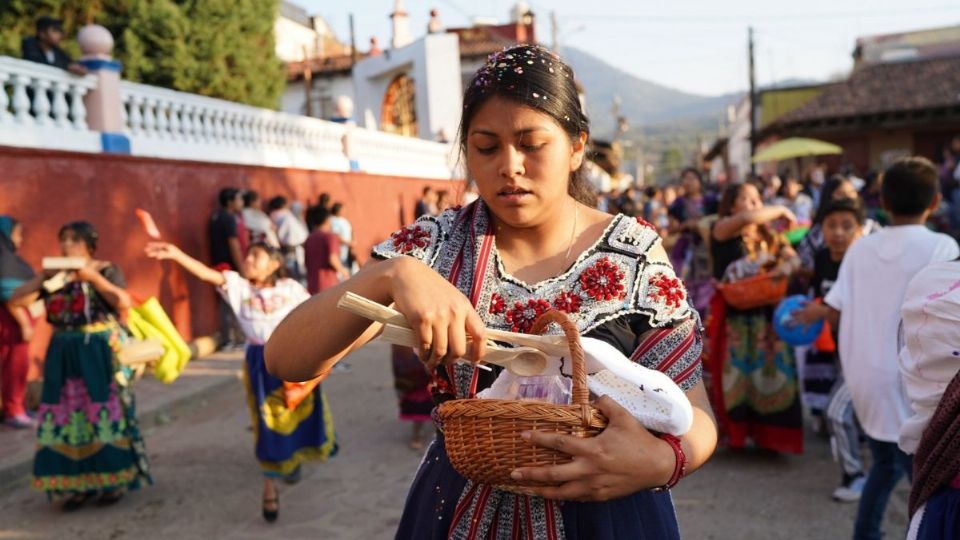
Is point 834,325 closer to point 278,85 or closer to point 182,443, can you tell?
point 182,443

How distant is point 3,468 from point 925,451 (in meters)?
5.50

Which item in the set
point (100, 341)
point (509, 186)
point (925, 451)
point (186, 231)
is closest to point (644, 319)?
point (509, 186)

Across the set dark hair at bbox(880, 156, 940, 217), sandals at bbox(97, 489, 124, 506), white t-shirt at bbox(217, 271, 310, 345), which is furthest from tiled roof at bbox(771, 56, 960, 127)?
sandals at bbox(97, 489, 124, 506)

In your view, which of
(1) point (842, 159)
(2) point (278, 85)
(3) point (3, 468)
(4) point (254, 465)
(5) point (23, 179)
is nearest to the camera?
(3) point (3, 468)

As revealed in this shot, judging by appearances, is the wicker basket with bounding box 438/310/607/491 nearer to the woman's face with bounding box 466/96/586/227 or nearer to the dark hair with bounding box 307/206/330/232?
the woman's face with bounding box 466/96/586/227

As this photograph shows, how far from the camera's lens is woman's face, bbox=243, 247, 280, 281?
5.30m

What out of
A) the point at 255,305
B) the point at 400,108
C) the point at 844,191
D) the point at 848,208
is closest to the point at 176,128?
the point at 255,305

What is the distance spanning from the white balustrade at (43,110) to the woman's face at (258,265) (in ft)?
9.91

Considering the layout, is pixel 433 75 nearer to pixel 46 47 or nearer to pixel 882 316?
pixel 46 47

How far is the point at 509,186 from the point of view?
65.7 inches

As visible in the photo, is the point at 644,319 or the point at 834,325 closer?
the point at 644,319

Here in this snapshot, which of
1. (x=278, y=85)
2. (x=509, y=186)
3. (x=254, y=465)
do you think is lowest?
(x=254, y=465)

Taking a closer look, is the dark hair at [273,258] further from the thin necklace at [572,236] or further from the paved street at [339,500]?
the thin necklace at [572,236]

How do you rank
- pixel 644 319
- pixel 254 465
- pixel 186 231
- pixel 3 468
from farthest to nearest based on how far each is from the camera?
pixel 186 231 < pixel 254 465 < pixel 3 468 < pixel 644 319
